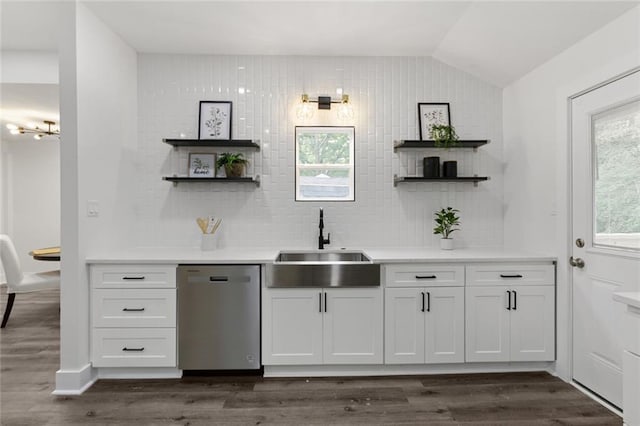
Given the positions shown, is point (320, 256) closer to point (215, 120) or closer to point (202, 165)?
point (202, 165)

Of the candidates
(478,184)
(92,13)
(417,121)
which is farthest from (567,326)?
(92,13)

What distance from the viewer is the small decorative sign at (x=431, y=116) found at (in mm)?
3326

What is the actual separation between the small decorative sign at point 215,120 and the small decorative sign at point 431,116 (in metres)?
1.80

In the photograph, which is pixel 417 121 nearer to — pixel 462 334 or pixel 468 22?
pixel 468 22

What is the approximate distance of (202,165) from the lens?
328cm

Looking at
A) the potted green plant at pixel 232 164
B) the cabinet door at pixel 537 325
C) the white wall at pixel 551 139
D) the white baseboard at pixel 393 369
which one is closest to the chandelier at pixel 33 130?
the potted green plant at pixel 232 164

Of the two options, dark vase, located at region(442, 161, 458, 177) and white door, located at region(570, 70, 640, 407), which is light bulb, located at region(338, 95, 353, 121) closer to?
dark vase, located at region(442, 161, 458, 177)

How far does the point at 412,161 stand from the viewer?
11.1 feet

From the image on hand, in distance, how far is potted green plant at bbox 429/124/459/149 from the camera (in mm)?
3135

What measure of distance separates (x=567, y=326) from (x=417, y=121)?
2.06 metres

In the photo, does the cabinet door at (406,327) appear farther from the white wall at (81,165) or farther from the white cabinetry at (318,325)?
the white wall at (81,165)

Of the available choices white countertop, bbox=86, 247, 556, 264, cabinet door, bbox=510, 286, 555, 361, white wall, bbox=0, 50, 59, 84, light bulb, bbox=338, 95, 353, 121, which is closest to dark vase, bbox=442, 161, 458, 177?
white countertop, bbox=86, 247, 556, 264

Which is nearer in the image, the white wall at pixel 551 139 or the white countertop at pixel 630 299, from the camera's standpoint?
the white countertop at pixel 630 299

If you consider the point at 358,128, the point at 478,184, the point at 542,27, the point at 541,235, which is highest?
the point at 542,27
